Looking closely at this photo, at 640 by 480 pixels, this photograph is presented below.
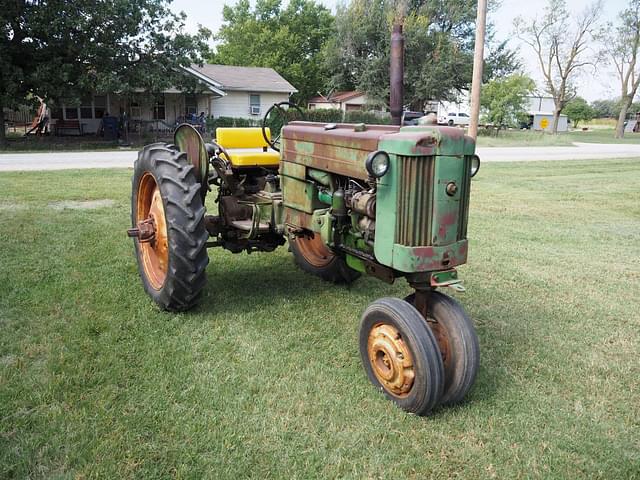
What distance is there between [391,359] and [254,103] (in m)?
29.8

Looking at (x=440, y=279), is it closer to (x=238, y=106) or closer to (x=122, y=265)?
(x=122, y=265)

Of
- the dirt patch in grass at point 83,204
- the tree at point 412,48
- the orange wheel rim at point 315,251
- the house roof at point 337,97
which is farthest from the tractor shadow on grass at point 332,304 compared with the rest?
the house roof at point 337,97

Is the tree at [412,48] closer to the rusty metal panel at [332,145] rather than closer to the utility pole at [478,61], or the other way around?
the utility pole at [478,61]

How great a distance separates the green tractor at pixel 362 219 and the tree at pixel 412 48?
106ft

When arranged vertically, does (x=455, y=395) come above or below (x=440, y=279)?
below

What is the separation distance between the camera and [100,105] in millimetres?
26125

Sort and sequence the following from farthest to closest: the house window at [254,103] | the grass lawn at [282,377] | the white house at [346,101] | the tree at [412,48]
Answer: the white house at [346,101], the tree at [412,48], the house window at [254,103], the grass lawn at [282,377]

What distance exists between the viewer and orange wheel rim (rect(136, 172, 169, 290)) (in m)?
4.27

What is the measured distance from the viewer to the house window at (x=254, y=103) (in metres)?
31.2

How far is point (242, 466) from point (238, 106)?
29774 millimetres

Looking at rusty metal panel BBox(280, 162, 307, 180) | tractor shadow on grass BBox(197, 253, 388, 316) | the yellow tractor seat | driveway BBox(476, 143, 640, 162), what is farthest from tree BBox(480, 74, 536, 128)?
rusty metal panel BBox(280, 162, 307, 180)

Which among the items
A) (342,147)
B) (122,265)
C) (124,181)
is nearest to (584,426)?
(342,147)

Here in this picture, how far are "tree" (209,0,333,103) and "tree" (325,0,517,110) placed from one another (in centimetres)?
327

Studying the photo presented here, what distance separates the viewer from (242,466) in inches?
97.5
